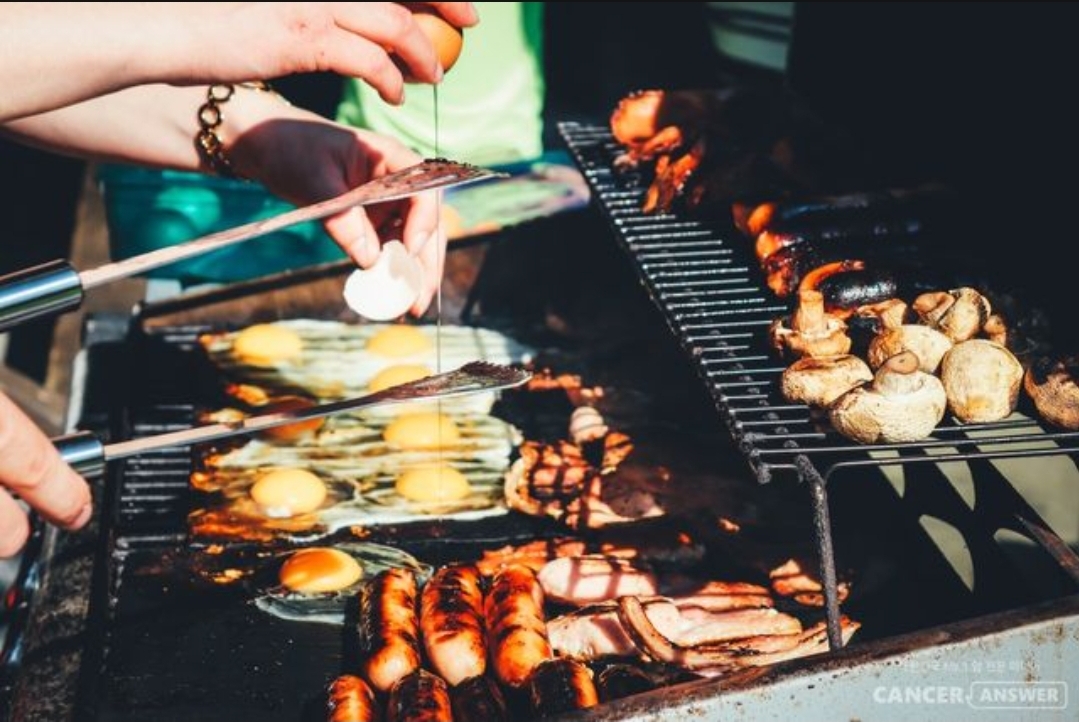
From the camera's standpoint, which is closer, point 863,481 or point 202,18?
point 202,18

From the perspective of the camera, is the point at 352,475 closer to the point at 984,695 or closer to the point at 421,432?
the point at 421,432

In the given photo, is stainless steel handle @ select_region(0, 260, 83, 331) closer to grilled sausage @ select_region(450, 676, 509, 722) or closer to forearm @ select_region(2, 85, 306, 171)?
forearm @ select_region(2, 85, 306, 171)

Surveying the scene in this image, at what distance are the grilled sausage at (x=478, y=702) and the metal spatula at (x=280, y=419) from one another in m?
0.94

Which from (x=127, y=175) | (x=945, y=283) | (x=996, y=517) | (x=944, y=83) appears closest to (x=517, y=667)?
(x=996, y=517)

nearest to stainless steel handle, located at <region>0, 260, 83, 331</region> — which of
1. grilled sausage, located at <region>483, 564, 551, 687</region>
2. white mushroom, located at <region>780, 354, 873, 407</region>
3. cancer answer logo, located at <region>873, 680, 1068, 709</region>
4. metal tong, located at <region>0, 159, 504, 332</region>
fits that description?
metal tong, located at <region>0, 159, 504, 332</region>

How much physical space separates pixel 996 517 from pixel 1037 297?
2.64 ft

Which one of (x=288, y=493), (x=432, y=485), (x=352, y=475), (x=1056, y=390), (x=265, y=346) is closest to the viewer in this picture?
(x=1056, y=390)

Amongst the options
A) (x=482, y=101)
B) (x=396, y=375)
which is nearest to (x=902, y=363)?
(x=396, y=375)

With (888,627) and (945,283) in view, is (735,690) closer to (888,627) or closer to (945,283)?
(888,627)

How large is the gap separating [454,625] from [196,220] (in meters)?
4.09

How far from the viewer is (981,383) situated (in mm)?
3258

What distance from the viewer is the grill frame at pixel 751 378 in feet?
9.88

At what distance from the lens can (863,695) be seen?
2.84 metres

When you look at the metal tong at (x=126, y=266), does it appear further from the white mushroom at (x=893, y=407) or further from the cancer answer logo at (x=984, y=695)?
the cancer answer logo at (x=984, y=695)
